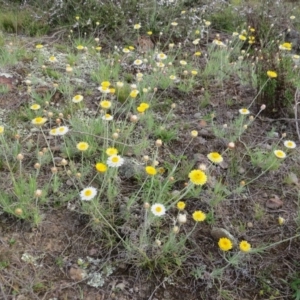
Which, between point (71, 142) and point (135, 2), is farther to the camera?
point (135, 2)

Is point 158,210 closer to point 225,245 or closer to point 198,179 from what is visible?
point 198,179

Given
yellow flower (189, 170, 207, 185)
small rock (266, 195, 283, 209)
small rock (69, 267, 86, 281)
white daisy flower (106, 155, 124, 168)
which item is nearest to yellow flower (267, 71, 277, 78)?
small rock (266, 195, 283, 209)

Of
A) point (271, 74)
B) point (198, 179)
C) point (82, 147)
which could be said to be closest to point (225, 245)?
point (198, 179)

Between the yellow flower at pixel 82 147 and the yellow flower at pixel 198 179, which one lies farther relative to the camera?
the yellow flower at pixel 82 147

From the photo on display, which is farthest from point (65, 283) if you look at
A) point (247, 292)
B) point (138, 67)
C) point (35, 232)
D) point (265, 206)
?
point (138, 67)

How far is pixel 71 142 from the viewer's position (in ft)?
8.29

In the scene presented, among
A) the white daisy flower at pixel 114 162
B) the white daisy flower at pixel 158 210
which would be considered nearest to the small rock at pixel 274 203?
the white daisy flower at pixel 158 210

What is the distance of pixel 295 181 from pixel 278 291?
0.81 metres

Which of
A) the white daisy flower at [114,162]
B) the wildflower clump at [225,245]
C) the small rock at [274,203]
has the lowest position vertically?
the small rock at [274,203]

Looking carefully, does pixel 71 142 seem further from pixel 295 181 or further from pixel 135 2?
pixel 135 2

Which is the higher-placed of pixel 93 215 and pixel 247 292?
pixel 93 215

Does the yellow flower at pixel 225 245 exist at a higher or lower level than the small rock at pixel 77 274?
higher

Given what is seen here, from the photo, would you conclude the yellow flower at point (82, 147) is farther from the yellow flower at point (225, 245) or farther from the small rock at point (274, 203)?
the small rock at point (274, 203)

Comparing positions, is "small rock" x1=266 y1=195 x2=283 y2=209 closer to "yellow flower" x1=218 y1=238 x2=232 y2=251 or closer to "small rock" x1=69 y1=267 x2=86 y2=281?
"yellow flower" x1=218 y1=238 x2=232 y2=251
